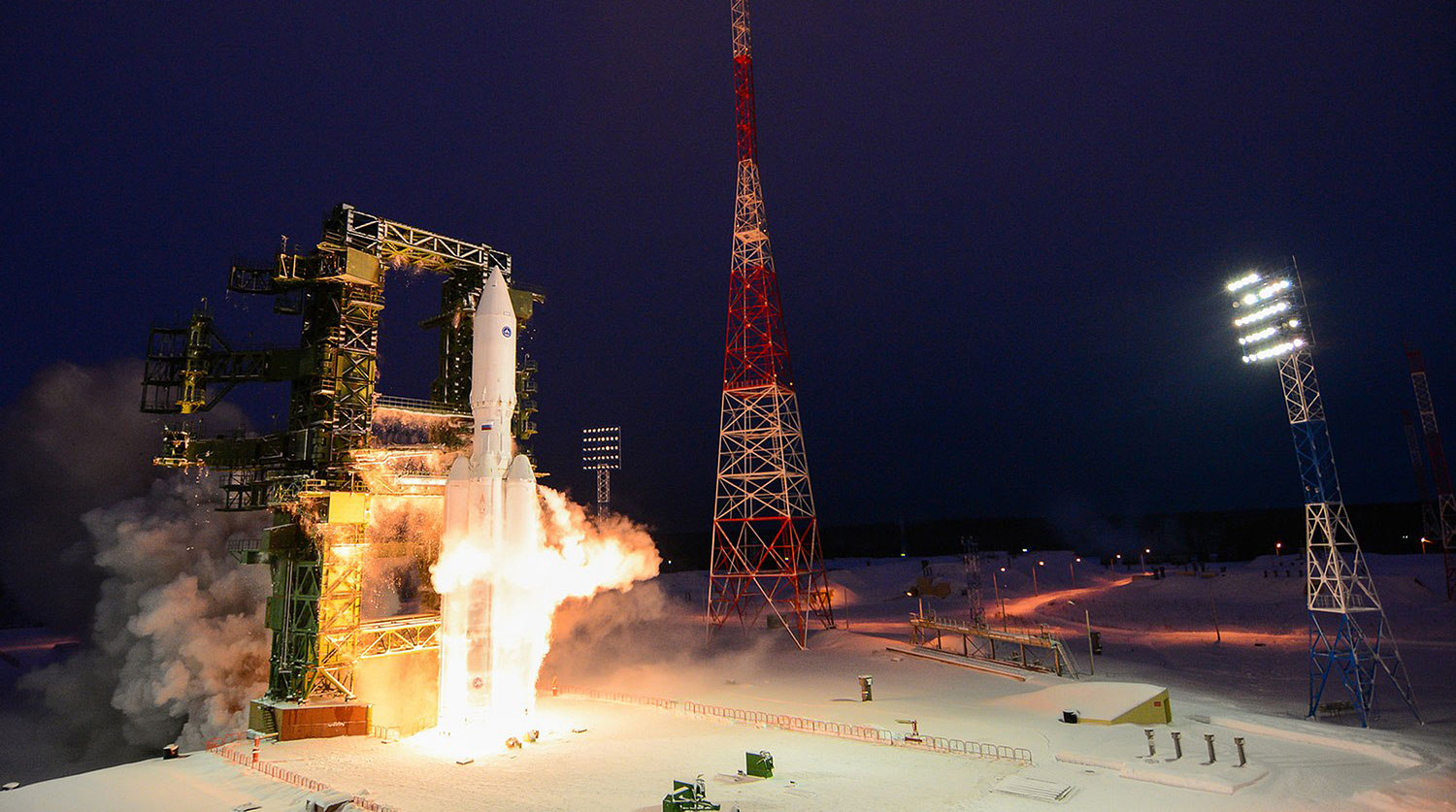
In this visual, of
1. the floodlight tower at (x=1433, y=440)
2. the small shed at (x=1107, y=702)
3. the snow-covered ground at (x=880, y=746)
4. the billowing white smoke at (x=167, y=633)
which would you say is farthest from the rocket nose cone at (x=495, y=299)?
the floodlight tower at (x=1433, y=440)

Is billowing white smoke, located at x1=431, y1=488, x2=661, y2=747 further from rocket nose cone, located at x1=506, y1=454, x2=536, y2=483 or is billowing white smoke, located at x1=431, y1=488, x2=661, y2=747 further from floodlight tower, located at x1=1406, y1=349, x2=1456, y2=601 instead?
floodlight tower, located at x1=1406, y1=349, x2=1456, y2=601

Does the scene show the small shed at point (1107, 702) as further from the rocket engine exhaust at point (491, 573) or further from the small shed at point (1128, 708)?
the rocket engine exhaust at point (491, 573)

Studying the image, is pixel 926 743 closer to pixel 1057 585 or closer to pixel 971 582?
pixel 971 582

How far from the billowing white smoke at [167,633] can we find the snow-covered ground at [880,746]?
52.8 ft

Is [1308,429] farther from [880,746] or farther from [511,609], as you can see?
[511,609]

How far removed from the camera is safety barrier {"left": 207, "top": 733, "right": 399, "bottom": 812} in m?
21.2

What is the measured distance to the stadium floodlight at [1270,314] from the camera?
36.1 meters

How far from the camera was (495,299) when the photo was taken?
112 ft

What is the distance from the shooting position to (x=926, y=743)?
27219 mm

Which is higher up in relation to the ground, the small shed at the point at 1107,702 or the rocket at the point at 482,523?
the rocket at the point at 482,523

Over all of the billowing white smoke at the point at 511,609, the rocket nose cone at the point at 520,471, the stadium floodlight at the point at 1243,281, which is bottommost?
the billowing white smoke at the point at 511,609

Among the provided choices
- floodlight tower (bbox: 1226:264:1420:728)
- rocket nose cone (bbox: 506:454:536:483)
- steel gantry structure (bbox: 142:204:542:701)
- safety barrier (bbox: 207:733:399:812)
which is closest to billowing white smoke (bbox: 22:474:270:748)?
steel gantry structure (bbox: 142:204:542:701)

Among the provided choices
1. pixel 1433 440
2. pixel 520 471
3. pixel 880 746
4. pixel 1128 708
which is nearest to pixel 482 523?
pixel 520 471

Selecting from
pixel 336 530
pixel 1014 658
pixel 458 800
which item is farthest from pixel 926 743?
pixel 336 530
